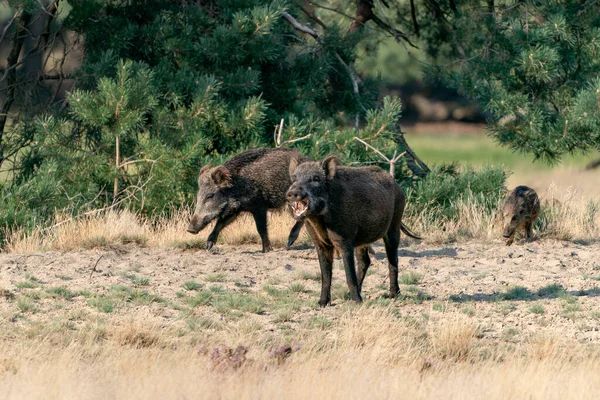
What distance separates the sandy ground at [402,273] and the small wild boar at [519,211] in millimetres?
252

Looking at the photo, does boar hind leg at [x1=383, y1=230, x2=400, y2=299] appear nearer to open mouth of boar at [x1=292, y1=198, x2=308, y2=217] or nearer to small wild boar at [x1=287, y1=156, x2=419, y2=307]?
small wild boar at [x1=287, y1=156, x2=419, y2=307]

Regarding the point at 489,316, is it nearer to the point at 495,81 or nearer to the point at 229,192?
the point at 229,192

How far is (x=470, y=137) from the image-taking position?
119 ft

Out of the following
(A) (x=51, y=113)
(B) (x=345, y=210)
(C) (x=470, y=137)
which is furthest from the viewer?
(C) (x=470, y=137)

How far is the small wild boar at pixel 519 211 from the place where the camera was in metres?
12.2

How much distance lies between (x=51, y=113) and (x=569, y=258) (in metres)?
7.99

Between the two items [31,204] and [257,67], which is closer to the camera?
[31,204]

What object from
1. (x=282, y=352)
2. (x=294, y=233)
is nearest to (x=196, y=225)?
(x=294, y=233)

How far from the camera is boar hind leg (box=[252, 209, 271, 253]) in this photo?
38.8ft

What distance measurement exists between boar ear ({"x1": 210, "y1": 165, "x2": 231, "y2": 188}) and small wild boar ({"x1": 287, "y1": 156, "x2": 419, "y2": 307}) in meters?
2.76

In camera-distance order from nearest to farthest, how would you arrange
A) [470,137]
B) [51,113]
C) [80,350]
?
1. [80,350]
2. [51,113]
3. [470,137]

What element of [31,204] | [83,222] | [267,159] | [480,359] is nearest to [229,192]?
[267,159]

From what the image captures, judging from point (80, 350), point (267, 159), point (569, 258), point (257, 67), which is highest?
point (257, 67)

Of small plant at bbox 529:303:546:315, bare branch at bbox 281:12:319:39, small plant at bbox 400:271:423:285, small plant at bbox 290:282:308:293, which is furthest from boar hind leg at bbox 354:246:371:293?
bare branch at bbox 281:12:319:39
